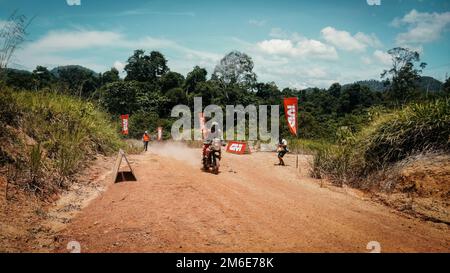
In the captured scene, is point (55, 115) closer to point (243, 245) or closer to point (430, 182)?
point (243, 245)

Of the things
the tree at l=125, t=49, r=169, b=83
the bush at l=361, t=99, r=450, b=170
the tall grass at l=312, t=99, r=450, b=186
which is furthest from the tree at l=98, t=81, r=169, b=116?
the bush at l=361, t=99, r=450, b=170

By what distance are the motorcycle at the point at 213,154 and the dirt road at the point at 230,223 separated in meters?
2.78

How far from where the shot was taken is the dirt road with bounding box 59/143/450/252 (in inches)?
179

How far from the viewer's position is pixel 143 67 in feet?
240

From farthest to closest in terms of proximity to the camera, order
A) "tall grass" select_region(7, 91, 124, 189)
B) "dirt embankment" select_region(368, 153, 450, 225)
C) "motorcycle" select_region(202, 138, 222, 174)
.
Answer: "motorcycle" select_region(202, 138, 222, 174) < "tall grass" select_region(7, 91, 124, 189) < "dirt embankment" select_region(368, 153, 450, 225)

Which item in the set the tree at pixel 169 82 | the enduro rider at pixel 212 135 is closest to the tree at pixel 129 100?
the tree at pixel 169 82

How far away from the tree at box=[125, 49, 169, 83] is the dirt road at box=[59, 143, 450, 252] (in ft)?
225

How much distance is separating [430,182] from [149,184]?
715 centimetres

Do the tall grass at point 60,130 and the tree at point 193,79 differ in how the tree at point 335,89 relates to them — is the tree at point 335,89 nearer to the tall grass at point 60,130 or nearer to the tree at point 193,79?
the tree at point 193,79

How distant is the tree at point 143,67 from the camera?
72.8 meters

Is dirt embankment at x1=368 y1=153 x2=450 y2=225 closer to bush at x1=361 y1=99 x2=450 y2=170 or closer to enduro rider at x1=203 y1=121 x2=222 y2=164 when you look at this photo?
bush at x1=361 y1=99 x2=450 y2=170

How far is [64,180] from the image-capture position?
270 inches

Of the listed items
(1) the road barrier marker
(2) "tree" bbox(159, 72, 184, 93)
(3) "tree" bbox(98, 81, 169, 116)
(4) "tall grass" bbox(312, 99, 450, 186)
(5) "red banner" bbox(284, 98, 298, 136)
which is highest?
(2) "tree" bbox(159, 72, 184, 93)
